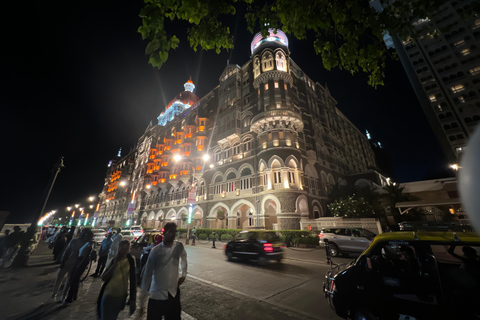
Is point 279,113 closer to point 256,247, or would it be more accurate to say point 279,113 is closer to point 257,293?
point 256,247

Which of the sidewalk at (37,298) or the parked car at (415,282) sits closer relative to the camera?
the parked car at (415,282)

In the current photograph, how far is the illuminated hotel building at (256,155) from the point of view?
21.9 m

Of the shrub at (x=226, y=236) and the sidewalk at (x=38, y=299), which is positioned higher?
the shrub at (x=226, y=236)

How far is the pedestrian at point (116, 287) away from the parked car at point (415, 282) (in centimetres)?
395

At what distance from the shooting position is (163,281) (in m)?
2.88

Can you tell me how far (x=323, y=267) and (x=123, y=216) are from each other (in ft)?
189

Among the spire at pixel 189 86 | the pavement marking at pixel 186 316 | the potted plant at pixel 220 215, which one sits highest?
the spire at pixel 189 86

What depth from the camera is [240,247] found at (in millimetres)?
9836

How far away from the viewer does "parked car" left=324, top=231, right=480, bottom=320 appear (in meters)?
2.62

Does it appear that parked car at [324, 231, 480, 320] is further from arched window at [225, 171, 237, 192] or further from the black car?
arched window at [225, 171, 237, 192]

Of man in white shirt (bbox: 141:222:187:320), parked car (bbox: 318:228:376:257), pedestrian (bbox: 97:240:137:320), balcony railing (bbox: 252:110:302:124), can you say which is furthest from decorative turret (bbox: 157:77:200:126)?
man in white shirt (bbox: 141:222:187:320)

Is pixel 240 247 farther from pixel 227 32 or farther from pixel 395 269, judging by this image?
pixel 227 32

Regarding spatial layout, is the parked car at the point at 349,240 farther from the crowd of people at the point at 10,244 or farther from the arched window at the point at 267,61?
the arched window at the point at 267,61

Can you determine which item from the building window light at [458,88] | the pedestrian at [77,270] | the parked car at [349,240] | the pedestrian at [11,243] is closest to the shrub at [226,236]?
the parked car at [349,240]
